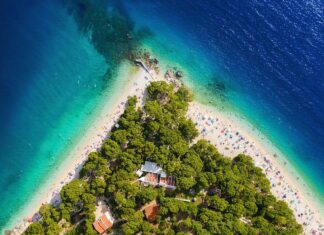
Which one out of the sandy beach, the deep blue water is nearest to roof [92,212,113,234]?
the sandy beach

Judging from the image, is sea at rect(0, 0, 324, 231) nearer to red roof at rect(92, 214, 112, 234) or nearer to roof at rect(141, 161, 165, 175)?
red roof at rect(92, 214, 112, 234)

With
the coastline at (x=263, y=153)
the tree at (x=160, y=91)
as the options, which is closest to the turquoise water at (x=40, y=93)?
the tree at (x=160, y=91)

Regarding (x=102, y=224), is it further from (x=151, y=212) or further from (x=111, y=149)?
(x=111, y=149)

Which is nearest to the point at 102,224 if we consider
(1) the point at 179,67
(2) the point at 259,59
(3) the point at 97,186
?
(3) the point at 97,186

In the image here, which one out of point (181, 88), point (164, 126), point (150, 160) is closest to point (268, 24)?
point (181, 88)

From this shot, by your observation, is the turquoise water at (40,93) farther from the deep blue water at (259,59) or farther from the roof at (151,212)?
the roof at (151,212)

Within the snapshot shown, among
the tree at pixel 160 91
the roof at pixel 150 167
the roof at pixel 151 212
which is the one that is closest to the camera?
the roof at pixel 151 212

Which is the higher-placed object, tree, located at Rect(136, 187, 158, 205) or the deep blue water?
the deep blue water

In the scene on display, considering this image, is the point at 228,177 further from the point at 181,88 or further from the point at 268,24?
the point at 268,24
